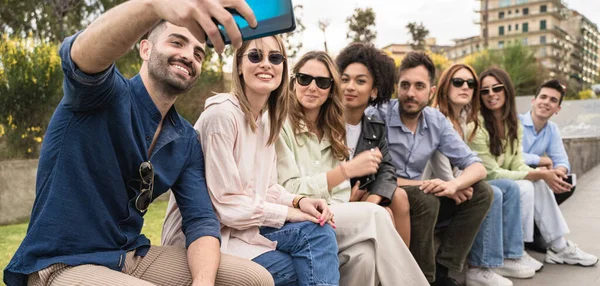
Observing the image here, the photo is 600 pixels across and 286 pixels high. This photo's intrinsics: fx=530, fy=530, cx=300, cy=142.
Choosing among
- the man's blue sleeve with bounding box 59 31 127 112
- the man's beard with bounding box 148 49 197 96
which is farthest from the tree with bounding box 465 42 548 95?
the man's blue sleeve with bounding box 59 31 127 112

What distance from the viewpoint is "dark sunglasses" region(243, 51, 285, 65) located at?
2391mm

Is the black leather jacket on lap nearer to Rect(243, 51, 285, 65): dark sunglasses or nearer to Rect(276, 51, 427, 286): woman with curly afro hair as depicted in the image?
Rect(276, 51, 427, 286): woman with curly afro hair

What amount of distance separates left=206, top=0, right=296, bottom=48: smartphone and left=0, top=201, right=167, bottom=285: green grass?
12.9 ft

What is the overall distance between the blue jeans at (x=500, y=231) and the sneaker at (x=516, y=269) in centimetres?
4

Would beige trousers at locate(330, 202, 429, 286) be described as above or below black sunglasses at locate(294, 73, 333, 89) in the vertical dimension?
below

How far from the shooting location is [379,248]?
2525 millimetres

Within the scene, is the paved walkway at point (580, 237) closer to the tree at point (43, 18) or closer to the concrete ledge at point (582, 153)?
the concrete ledge at point (582, 153)

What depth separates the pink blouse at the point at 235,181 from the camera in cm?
217

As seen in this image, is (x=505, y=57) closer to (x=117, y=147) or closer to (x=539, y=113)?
(x=539, y=113)

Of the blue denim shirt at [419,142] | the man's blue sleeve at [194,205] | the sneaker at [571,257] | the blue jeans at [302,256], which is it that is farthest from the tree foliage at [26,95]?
the sneaker at [571,257]

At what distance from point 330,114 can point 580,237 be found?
3.65 m

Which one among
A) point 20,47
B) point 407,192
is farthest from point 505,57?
point 407,192

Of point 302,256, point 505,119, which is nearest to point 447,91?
point 505,119

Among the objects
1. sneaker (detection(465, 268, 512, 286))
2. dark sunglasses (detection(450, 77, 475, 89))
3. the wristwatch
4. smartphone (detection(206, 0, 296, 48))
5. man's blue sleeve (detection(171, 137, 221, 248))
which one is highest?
smartphone (detection(206, 0, 296, 48))
